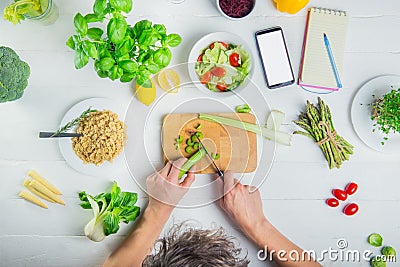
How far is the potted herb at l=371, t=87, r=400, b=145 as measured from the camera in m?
1.44

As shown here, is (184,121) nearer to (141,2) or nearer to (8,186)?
(141,2)

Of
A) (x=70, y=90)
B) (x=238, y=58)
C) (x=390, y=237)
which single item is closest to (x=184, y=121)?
(x=238, y=58)

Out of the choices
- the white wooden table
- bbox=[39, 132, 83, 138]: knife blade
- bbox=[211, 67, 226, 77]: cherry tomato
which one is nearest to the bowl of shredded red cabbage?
the white wooden table

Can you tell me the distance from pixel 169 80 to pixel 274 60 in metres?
0.35

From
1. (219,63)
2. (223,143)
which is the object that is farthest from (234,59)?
(223,143)

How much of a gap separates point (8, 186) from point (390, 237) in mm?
1303

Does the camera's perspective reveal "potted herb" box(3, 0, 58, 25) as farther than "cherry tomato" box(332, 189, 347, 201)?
No

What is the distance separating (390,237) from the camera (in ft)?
5.25

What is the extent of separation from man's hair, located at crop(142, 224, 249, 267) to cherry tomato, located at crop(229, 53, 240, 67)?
55 cm

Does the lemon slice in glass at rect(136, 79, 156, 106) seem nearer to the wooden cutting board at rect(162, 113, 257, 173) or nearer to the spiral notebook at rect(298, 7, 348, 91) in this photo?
the wooden cutting board at rect(162, 113, 257, 173)

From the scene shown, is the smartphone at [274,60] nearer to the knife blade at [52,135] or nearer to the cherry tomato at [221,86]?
the cherry tomato at [221,86]

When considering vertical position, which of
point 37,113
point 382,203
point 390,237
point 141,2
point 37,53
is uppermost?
point 141,2

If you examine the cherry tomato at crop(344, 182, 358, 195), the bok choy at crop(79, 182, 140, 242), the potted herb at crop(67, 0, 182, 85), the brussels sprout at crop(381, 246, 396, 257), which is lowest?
the brussels sprout at crop(381, 246, 396, 257)

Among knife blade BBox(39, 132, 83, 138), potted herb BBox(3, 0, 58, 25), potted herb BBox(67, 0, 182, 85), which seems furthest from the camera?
knife blade BBox(39, 132, 83, 138)
